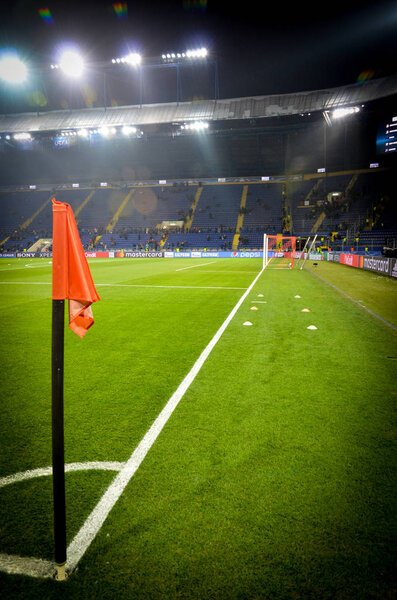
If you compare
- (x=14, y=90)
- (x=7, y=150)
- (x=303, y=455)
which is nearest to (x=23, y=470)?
(x=303, y=455)

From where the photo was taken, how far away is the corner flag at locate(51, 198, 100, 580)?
1.72 m

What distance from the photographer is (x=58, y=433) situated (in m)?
1.75

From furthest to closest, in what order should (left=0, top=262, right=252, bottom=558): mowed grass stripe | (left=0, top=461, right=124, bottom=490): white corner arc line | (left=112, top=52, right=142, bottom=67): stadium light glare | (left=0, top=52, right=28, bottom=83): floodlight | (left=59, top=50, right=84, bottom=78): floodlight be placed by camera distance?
1. (left=0, top=52, right=28, bottom=83): floodlight
2. (left=112, top=52, right=142, bottom=67): stadium light glare
3. (left=59, top=50, right=84, bottom=78): floodlight
4. (left=0, top=262, right=252, bottom=558): mowed grass stripe
5. (left=0, top=461, right=124, bottom=490): white corner arc line

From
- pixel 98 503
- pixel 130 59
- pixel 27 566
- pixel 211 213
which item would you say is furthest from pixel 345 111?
pixel 27 566

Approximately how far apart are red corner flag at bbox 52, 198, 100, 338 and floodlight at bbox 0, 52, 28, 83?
46.5 m

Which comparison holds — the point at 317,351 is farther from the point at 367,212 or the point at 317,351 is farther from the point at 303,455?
the point at 367,212

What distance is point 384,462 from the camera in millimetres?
2766

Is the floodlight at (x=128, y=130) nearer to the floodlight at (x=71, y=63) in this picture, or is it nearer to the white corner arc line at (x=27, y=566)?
the floodlight at (x=71, y=63)

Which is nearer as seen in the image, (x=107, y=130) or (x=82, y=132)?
(x=107, y=130)

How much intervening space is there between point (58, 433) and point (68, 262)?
0.88 meters

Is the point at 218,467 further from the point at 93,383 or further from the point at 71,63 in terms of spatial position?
the point at 71,63

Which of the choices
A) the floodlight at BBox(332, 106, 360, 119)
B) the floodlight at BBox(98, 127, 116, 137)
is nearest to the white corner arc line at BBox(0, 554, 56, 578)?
the floodlight at BBox(332, 106, 360, 119)

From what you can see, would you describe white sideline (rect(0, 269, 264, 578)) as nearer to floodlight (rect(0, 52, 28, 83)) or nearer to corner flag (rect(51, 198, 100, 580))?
corner flag (rect(51, 198, 100, 580))

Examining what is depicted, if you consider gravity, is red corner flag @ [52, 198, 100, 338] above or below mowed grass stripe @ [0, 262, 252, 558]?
above
